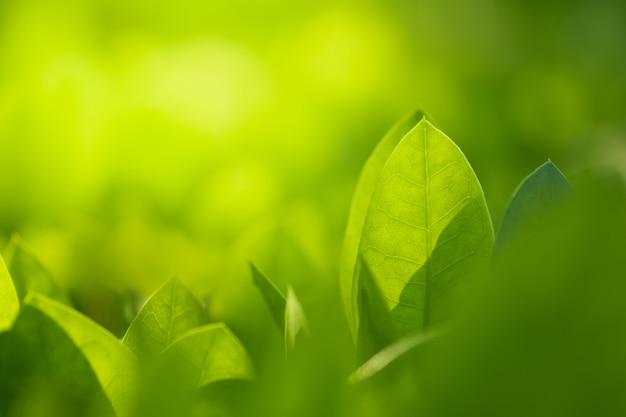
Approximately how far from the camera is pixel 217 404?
0.39 meters

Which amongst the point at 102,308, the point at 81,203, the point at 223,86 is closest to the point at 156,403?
the point at 102,308

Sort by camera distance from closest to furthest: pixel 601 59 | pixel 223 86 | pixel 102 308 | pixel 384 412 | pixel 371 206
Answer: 1. pixel 384 412
2. pixel 371 206
3. pixel 102 308
4. pixel 223 86
5. pixel 601 59

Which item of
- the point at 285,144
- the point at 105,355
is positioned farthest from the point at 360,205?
the point at 285,144

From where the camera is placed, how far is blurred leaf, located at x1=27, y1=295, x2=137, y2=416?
0.37 m

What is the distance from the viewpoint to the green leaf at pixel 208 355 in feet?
1.23

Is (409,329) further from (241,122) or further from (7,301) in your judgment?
(241,122)

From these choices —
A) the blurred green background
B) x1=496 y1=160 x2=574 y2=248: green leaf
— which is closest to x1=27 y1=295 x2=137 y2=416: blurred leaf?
the blurred green background

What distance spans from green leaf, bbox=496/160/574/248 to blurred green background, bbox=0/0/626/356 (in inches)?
2.6

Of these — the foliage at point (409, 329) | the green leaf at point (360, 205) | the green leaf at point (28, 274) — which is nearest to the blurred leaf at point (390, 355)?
the foliage at point (409, 329)

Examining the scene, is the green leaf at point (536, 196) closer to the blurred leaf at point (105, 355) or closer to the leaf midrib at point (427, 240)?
the leaf midrib at point (427, 240)

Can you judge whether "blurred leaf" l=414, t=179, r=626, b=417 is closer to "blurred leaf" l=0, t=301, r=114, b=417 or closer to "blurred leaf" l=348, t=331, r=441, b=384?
"blurred leaf" l=348, t=331, r=441, b=384

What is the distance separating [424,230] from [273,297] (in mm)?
104

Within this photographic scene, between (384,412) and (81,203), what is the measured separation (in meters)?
0.90

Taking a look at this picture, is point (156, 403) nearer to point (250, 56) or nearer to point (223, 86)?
point (223, 86)
